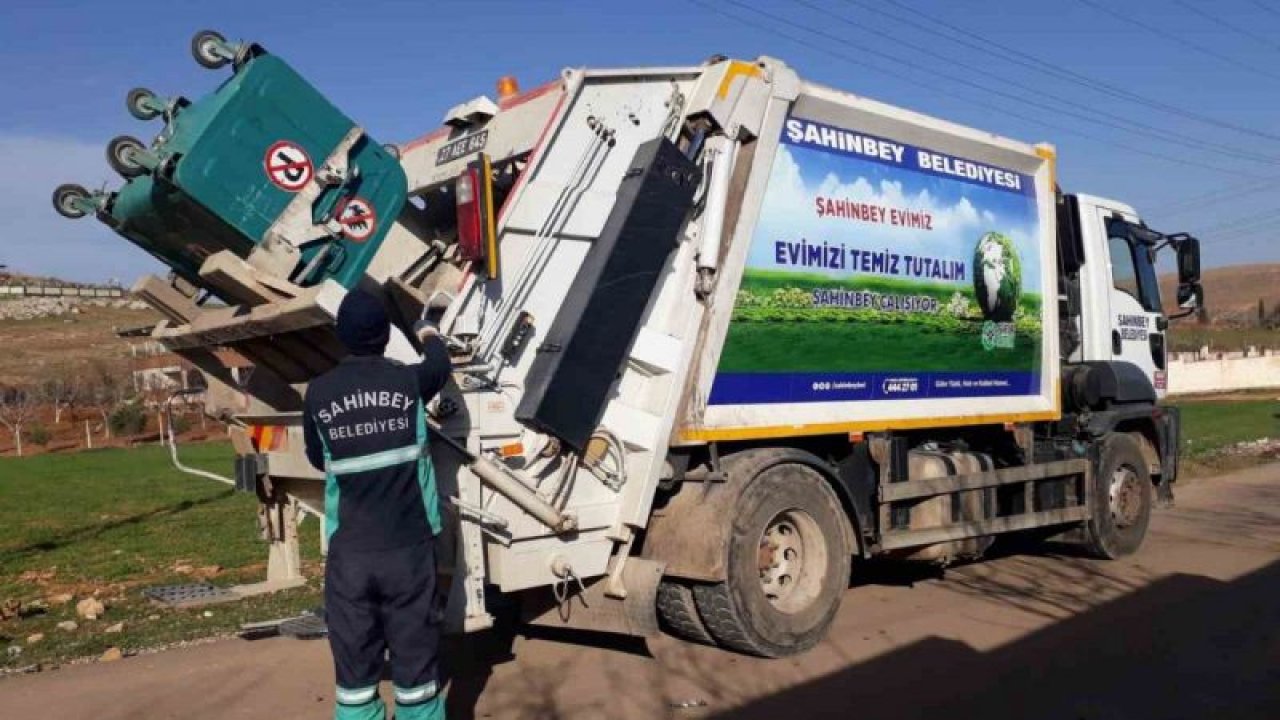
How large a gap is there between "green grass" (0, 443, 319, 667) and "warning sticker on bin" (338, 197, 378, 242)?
10.3ft

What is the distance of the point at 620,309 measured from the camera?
5.21 meters

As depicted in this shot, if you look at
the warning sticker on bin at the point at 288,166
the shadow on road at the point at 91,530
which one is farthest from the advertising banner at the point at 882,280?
the shadow on road at the point at 91,530

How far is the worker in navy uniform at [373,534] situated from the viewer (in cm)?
378

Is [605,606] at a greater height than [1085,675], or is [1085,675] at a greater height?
[605,606]

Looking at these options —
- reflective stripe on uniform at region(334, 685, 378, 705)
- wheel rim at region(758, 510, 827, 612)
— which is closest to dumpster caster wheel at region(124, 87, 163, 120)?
reflective stripe on uniform at region(334, 685, 378, 705)

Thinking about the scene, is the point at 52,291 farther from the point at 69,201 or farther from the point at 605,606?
the point at 605,606

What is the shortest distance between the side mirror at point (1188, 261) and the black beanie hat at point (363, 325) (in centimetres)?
793

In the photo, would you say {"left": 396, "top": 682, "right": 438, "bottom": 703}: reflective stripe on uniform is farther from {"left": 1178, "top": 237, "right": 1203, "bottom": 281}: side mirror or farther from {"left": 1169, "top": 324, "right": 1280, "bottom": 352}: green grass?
{"left": 1169, "top": 324, "right": 1280, "bottom": 352}: green grass

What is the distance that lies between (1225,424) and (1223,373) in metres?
21.2

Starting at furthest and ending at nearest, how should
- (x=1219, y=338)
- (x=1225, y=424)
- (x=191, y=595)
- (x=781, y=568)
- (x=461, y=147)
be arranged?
(x=1219, y=338) < (x=1225, y=424) < (x=191, y=595) < (x=781, y=568) < (x=461, y=147)

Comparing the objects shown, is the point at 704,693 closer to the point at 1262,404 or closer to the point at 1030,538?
the point at 1030,538

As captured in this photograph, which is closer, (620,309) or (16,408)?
(620,309)

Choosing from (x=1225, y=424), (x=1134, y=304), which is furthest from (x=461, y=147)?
(x=1225, y=424)

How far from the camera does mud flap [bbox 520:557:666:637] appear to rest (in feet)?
16.9
